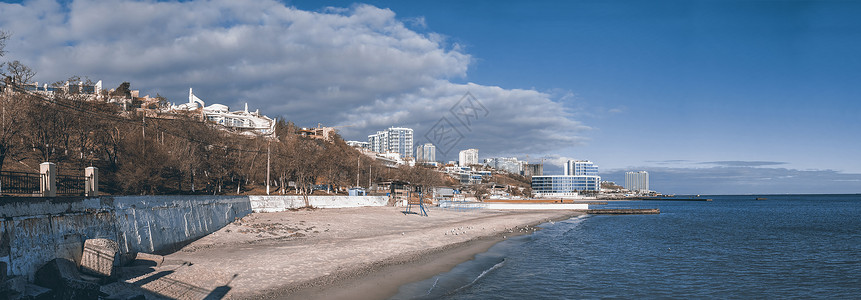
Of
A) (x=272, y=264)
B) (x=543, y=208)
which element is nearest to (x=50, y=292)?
(x=272, y=264)

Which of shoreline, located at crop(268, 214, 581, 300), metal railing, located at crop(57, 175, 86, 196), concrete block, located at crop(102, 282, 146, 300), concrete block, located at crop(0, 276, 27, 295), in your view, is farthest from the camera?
metal railing, located at crop(57, 175, 86, 196)

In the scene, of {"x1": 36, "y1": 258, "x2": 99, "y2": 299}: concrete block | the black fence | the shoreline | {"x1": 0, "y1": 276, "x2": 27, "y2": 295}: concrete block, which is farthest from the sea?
the black fence

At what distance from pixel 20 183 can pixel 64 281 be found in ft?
30.1

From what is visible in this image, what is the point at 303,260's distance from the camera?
21078 mm

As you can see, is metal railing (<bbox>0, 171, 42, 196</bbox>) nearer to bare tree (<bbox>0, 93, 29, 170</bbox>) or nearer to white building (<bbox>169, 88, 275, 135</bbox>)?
bare tree (<bbox>0, 93, 29, 170</bbox>)

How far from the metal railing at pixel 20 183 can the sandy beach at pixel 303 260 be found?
5.61 meters

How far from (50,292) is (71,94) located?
1775 inches

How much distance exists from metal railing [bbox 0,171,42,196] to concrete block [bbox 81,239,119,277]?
508 cm

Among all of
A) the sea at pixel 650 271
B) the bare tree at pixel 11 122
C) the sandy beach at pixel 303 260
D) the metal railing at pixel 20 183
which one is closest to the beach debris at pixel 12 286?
the sandy beach at pixel 303 260

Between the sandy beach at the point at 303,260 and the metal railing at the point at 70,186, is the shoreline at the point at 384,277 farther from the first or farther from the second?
the metal railing at the point at 70,186

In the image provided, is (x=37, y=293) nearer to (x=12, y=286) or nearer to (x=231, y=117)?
(x=12, y=286)

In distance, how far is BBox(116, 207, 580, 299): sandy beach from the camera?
51.0 ft

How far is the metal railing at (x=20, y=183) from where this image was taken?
58.2 ft

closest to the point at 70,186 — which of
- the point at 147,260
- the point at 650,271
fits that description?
the point at 147,260
